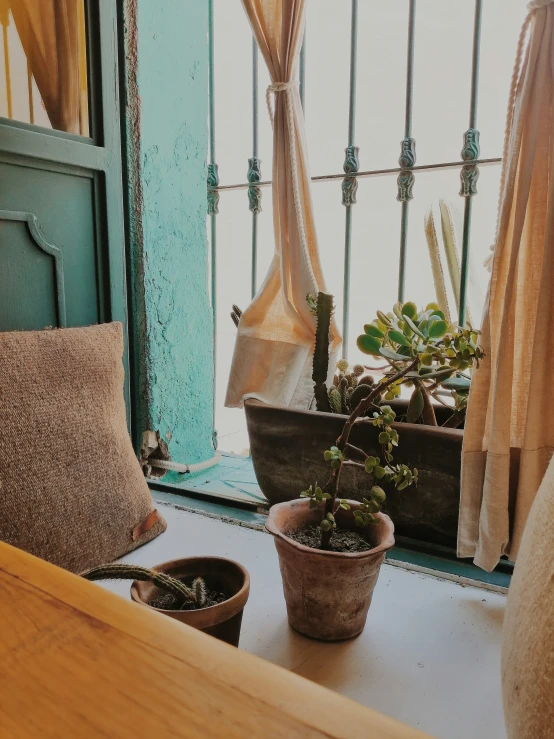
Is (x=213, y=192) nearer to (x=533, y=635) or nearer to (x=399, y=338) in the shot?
(x=399, y=338)

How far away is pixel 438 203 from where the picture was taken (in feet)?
5.44

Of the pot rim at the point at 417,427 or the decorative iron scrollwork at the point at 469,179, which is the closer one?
the pot rim at the point at 417,427

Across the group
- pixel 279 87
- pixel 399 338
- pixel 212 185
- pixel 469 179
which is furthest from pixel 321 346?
pixel 212 185

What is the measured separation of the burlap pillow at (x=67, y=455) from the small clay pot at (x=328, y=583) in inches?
16.1

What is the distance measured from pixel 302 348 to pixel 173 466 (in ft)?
2.12

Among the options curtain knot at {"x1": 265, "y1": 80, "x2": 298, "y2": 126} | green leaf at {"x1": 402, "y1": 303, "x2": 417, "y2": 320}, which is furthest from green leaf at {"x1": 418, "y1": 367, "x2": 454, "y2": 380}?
curtain knot at {"x1": 265, "y1": 80, "x2": 298, "y2": 126}

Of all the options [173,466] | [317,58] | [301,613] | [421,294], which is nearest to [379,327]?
[421,294]

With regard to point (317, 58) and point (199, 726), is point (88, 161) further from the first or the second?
point (199, 726)

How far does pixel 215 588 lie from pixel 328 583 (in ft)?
Answer: 0.70

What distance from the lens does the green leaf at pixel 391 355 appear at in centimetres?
135

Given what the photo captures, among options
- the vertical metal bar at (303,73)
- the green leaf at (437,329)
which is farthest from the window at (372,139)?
the green leaf at (437,329)

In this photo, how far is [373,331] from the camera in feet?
4.83

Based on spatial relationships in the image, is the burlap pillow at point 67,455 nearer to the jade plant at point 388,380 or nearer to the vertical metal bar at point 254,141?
the jade plant at point 388,380

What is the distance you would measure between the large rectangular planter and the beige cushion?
2.57 feet
